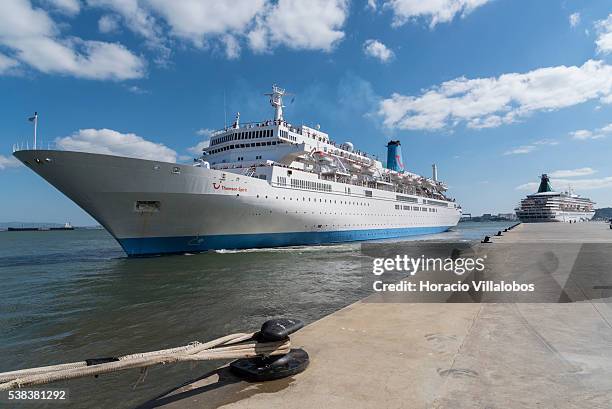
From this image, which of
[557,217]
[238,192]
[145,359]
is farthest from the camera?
[557,217]

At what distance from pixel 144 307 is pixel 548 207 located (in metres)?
118

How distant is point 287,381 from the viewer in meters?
3.22

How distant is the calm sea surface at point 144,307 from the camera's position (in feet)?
18.9

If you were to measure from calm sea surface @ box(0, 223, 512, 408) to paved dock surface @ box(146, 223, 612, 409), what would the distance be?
8.53 feet

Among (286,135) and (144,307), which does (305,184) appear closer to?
(286,135)

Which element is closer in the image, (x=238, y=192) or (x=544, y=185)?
(x=238, y=192)

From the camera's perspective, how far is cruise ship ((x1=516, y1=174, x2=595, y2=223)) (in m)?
103

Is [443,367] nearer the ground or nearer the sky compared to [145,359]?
nearer the ground

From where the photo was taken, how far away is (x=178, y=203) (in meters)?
21.7

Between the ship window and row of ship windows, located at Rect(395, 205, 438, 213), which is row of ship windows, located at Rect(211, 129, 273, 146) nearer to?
the ship window

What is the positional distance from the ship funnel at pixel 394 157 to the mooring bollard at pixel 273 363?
56.5m

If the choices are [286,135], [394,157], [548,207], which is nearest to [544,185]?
[548,207]

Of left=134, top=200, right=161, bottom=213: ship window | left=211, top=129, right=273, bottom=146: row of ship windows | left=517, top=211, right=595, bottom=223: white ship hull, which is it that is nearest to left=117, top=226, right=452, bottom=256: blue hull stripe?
left=134, top=200, right=161, bottom=213: ship window

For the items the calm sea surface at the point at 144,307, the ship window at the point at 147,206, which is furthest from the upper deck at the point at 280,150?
the calm sea surface at the point at 144,307
